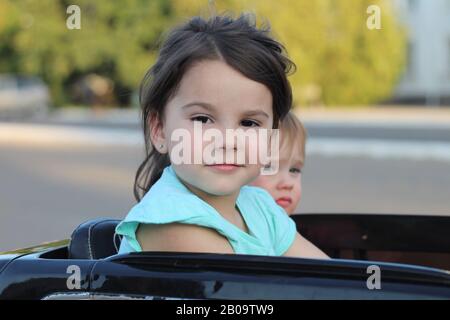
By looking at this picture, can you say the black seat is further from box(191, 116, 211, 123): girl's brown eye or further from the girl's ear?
box(191, 116, 211, 123): girl's brown eye

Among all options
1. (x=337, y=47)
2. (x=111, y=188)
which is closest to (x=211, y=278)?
Answer: (x=111, y=188)

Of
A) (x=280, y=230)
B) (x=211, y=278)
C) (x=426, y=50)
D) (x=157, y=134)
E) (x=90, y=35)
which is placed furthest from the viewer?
(x=426, y=50)

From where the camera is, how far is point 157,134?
231cm

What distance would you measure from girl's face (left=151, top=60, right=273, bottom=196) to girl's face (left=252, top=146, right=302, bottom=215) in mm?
950

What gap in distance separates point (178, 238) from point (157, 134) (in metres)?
0.41

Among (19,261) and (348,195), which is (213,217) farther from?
(348,195)

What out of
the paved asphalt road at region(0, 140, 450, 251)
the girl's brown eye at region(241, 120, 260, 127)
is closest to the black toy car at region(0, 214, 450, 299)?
the girl's brown eye at region(241, 120, 260, 127)

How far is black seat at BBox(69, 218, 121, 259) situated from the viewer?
7.60 ft

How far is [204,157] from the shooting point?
2.09 m

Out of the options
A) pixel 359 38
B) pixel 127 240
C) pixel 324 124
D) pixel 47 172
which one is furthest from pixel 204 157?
pixel 359 38

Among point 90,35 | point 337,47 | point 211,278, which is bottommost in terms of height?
point 211,278

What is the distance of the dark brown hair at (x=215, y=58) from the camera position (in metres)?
2.16

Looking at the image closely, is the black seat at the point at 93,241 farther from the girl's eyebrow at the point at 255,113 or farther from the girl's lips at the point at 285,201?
the girl's lips at the point at 285,201

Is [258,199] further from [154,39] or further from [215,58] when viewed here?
[154,39]
